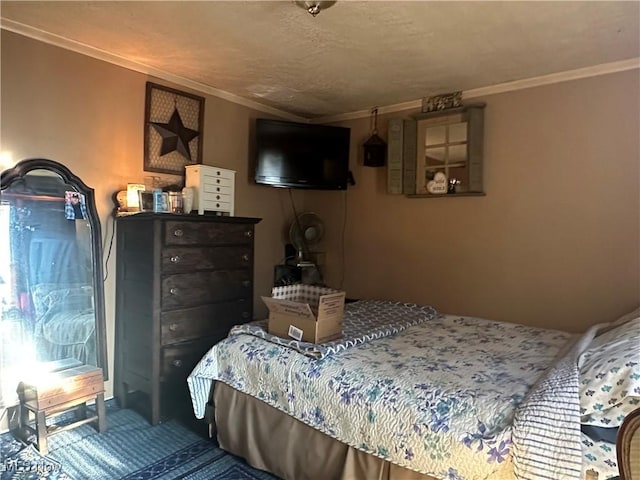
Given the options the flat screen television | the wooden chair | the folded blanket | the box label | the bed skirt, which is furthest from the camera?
the flat screen television

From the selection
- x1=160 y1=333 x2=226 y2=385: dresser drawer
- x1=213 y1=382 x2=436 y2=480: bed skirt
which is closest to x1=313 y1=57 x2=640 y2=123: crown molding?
x1=160 y1=333 x2=226 y2=385: dresser drawer

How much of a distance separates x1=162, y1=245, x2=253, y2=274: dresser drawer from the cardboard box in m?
0.78

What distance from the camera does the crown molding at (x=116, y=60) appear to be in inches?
97.6

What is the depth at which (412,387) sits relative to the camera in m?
1.68

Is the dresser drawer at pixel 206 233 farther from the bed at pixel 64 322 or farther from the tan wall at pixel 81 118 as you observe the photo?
the bed at pixel 64 322

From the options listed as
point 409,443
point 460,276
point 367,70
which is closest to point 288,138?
point 367,70

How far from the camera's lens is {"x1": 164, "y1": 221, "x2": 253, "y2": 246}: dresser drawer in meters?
2.73

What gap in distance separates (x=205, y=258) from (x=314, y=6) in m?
1.66

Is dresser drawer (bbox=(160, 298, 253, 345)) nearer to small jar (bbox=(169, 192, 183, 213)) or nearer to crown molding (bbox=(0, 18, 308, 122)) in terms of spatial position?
small jar (bbox=(169, 192, 183, 213))

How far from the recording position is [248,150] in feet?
12.8

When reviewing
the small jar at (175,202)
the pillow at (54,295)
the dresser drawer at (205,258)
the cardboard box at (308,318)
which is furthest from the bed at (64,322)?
the cardboard box at (308,318)

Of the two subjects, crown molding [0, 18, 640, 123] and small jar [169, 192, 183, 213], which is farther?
small jar [169, 192, 183, 213]

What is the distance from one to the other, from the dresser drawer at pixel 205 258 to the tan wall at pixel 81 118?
1.72 ft

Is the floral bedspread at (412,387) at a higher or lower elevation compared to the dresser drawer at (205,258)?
lower
